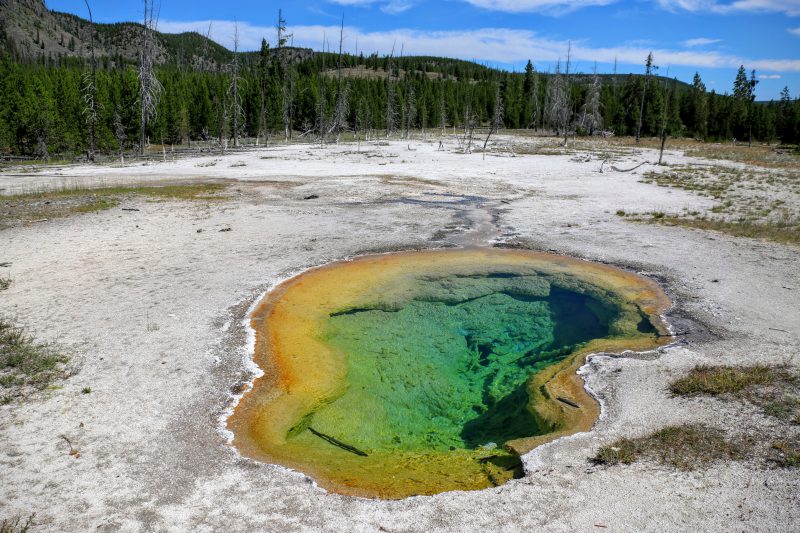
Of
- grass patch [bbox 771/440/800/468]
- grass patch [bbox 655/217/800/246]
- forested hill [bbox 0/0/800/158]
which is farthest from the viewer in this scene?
forested hill [bbox 0/0/800/158]

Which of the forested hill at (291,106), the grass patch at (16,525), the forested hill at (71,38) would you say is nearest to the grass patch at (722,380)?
the grass patch at (16,525)

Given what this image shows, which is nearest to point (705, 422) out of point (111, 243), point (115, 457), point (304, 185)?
point (115, 457)

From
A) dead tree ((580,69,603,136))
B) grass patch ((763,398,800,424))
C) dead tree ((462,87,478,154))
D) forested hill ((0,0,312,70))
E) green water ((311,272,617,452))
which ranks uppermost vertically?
forested hill ((0,0,312,70))

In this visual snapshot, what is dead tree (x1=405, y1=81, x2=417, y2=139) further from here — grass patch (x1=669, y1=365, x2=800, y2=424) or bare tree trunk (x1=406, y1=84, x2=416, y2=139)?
grass patch (x1=669, y1=365, x2=800, y2=424)

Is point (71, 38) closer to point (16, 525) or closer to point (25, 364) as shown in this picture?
point (25, 364)

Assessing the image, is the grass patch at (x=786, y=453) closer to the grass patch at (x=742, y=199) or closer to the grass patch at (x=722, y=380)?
the grass patch at (x=722, y=380)

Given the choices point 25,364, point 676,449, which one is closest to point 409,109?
point 25,364

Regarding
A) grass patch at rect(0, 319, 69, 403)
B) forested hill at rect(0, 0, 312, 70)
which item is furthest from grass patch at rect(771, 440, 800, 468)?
forested hill at rect(0, 0, 312, 70)
